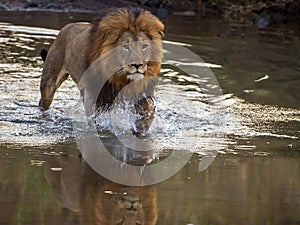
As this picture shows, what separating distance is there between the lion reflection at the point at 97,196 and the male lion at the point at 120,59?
1071 mm

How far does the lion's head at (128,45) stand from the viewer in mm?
6141

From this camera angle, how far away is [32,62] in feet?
30.9

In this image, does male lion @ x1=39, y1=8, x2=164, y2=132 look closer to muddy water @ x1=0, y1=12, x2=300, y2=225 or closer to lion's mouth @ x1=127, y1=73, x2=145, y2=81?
lion's mouth @ x1=127, y1=73, x2=145, y2=81

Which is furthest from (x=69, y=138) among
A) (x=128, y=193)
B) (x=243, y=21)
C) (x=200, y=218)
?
(x=243, y=21)

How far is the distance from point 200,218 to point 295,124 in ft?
9.20

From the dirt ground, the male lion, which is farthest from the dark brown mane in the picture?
the dirt ground

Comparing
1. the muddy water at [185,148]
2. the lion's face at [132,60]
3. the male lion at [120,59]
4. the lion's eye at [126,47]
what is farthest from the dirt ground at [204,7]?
the lion's eye at [126,47]

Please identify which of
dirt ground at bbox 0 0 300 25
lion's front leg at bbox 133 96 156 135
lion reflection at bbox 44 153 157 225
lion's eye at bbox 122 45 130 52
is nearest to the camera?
lion reflection at bbox 44 153 157 225

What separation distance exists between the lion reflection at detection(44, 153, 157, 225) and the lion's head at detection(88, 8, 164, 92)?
1.05 m

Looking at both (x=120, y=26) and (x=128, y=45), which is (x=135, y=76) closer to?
(x=128, y=45)

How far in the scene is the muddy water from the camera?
443 centimetres

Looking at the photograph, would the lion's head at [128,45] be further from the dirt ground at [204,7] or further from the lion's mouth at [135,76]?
the dirt ground at [204,7]

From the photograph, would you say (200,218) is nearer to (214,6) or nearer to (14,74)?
(14,74)

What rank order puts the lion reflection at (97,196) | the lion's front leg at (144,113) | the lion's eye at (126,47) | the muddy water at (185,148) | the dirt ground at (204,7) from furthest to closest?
1. the dirt ground at (204,7)
2. the lion's front leg at (144,113)
3. the lion's eye at (126,47)
4. the muddy water at (185,148)
5. the lion reflection at (97,196)
